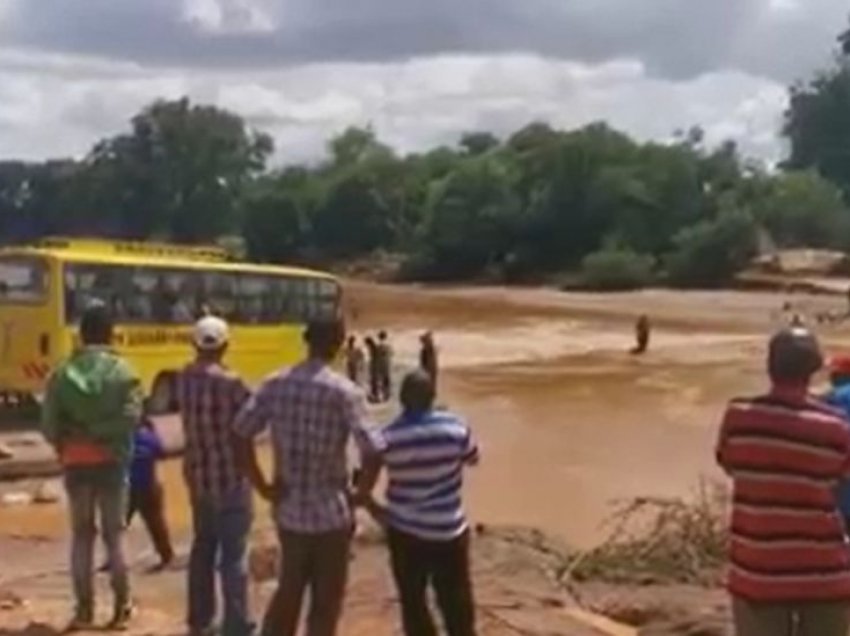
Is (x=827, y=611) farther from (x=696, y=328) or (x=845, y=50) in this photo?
(x=845, y=50)

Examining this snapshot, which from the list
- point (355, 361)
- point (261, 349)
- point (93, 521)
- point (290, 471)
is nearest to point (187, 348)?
point (261, 349)

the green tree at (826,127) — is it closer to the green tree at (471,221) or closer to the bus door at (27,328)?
the green tree at (471,221)

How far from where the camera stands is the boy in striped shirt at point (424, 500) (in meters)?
8.01

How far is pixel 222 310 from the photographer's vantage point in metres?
30.8

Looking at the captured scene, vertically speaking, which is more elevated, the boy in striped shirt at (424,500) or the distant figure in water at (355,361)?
the boy in striped shirt at (424,500)

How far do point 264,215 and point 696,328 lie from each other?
45055mm

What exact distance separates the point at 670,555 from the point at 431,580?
4.15 meters

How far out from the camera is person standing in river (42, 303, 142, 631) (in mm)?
9148

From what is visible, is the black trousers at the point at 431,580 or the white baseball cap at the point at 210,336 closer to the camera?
the black trousers at the point at 431,580

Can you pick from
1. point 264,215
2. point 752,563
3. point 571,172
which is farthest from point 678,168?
point 752,563

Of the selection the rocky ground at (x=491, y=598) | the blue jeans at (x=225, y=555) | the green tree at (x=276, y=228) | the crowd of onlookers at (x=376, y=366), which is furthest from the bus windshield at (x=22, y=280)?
the green tree at (x=276, y=228)

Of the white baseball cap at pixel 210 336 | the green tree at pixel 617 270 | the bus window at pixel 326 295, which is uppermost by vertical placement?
the white baseball cap at pixel 210 336

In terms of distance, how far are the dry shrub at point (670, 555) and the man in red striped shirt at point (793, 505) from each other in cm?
543

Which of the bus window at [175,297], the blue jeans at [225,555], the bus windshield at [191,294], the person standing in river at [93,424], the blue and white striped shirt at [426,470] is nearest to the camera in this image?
the blue and white striped shirt at [426,470]
